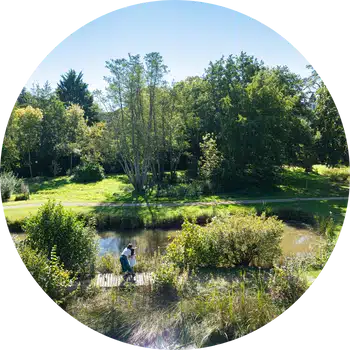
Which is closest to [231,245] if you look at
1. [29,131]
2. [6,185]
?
[6,185]

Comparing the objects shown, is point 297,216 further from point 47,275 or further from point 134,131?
point 134,131

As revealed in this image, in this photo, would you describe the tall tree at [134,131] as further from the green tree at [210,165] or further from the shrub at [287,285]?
the shrub at [287,285]

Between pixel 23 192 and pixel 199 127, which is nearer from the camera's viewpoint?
pixel 23 192

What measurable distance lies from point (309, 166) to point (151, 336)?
1008cm

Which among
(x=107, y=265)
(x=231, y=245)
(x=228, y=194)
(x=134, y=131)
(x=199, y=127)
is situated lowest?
(x=107, y=265)

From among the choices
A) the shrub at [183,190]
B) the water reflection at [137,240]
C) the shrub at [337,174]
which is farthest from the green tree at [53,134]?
the shrub at [337,174]

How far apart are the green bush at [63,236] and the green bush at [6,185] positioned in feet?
3.46

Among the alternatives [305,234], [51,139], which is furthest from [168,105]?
[305,234]

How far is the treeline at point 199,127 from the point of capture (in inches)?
490

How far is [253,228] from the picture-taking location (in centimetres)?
828

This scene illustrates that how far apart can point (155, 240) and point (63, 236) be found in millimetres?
4193

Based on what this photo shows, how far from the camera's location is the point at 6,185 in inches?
249

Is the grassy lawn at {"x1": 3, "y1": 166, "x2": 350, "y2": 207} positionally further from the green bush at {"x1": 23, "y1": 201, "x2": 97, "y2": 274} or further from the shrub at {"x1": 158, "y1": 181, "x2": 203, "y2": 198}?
the green bush at {"x1": 23, "y1": 201, "x2": 97, "y2": 274}

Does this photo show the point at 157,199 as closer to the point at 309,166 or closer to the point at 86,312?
the point at 309,166
